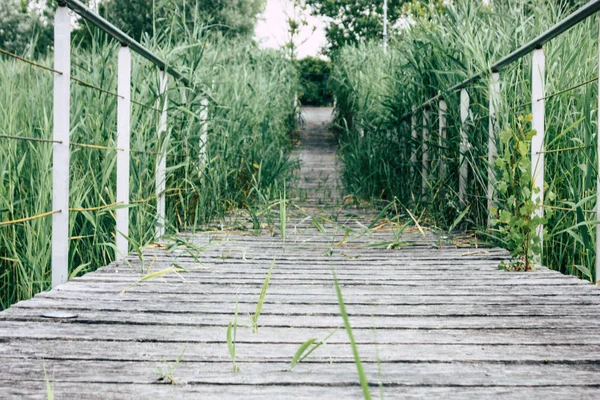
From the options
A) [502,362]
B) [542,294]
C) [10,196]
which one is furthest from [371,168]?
[502,362]

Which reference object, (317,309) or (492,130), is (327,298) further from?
(492,130)

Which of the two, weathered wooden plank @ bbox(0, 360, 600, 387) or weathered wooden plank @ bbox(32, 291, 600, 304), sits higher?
weathered wooden plank @ bbox(32, 291, 600, 304)

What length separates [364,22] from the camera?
25.2m

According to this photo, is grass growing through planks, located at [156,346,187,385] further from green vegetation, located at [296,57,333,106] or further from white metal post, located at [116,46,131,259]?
green vegetation, located at [296,57,333,106]

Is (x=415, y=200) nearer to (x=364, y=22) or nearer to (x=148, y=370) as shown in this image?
(x=148, y=370)

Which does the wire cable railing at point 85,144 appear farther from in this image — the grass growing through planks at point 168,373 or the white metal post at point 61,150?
the grass growing through planks at point 168,373

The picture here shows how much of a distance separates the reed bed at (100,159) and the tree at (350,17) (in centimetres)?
2236

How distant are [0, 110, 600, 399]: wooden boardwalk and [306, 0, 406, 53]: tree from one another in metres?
24.3

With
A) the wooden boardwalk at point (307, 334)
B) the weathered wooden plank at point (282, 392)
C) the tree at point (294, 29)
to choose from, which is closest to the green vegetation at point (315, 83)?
the tree at point (294, 29)

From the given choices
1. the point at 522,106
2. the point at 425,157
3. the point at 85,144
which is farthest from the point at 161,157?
the point at 425,157

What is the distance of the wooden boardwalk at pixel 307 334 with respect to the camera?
120 centimetres

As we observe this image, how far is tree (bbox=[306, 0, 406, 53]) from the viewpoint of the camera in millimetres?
25453

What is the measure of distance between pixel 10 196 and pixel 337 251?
1.64 m

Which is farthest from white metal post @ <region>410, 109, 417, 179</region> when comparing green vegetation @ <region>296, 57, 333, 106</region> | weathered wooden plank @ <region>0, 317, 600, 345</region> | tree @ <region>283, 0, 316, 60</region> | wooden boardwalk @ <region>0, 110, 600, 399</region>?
green vegetation @ <region>296, 57, 333, 106</region>
